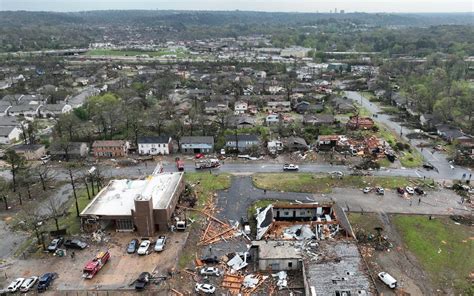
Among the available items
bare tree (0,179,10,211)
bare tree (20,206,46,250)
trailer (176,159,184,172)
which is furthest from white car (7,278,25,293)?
trailer (176,159,184,172)

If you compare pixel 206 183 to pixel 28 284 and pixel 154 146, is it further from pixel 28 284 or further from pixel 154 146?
pixel 28 284

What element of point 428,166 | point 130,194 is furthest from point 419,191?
point 130,194

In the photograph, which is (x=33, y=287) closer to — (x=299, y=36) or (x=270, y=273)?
Answer: (x=270, y=273)

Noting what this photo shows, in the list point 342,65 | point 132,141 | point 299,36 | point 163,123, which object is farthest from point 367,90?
point 299,36

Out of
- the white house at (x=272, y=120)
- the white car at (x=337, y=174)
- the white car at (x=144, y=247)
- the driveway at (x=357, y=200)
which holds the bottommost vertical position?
the driveway at (x=357, y=200)

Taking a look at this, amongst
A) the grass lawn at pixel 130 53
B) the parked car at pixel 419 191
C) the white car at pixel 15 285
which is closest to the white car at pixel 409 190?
the parked car at pixel 419 191

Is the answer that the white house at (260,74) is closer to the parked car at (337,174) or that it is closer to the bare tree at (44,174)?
the parked car at (337,174)

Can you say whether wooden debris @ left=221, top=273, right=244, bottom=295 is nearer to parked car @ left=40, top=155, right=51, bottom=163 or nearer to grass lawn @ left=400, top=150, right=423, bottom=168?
grass lawn @ left=400, top=150, right=423, bottom=168
